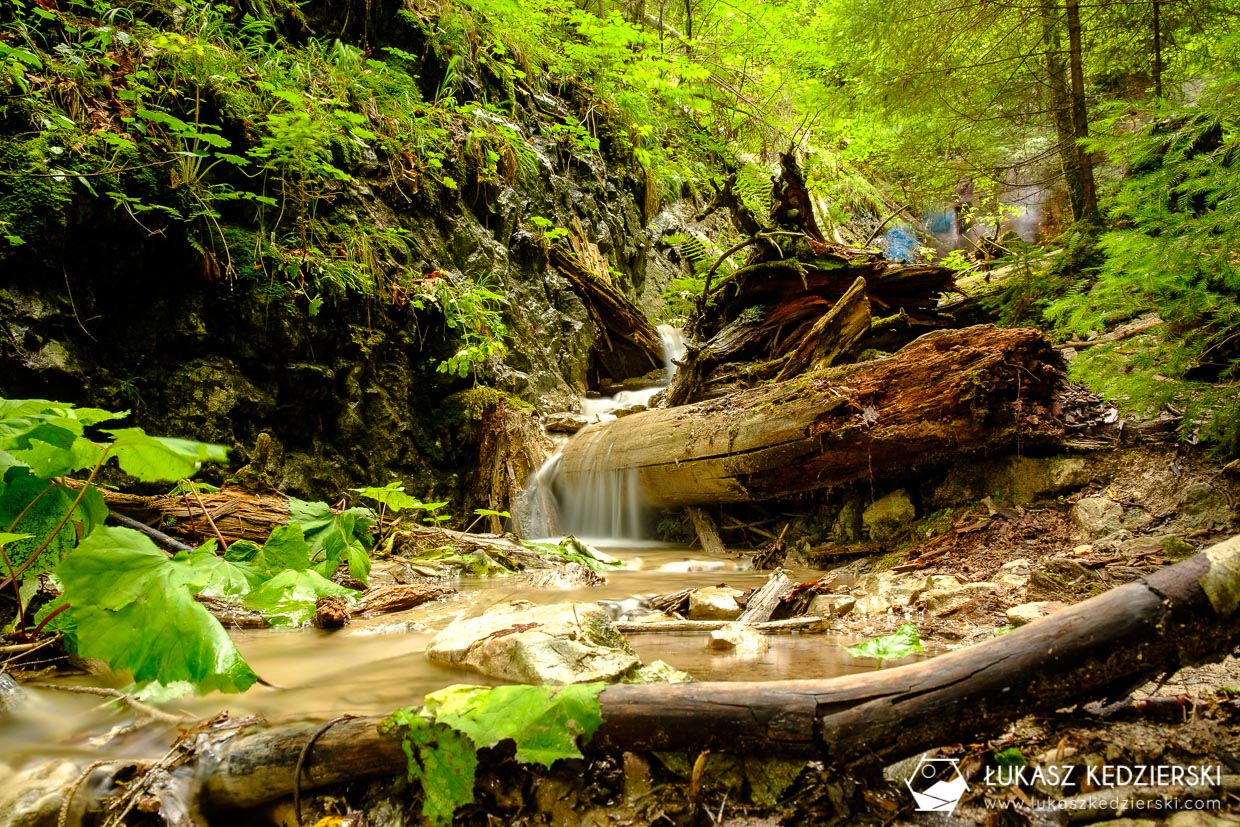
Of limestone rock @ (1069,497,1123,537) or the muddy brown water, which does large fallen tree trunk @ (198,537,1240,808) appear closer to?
the muddy brown water

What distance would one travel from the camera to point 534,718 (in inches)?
46.3

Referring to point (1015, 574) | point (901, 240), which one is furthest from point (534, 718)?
point (901, 240)

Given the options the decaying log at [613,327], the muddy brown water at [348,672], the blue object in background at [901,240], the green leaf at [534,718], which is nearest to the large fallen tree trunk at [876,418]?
the muddy brown water at [348,672]

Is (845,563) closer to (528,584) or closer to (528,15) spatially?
(528,584)

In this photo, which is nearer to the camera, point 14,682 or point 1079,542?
point 14,682

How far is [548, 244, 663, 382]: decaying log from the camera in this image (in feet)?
30.8

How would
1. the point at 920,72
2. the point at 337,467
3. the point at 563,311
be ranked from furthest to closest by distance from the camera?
the point at 563,311 < the point at 920,72 < the point at 337,467

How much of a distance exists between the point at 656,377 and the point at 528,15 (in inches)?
255

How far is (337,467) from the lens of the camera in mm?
5418

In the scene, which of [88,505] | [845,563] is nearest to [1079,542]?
[845,563]

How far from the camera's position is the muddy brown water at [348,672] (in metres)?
1.51

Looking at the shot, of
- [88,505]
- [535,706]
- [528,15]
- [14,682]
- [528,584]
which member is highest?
Answer: [528,15]

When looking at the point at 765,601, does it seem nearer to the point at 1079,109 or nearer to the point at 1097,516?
the point at 1097,516

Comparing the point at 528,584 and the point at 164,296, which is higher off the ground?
the point at 164,296
